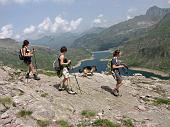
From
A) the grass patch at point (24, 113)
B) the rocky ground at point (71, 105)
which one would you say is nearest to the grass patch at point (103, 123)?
the rocky ground at point (71, 105)

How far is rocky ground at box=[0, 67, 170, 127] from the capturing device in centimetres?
1931

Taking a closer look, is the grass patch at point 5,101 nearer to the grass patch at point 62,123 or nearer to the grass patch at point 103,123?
the grass patch at point 62,123

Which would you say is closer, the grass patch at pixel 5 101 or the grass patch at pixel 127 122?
the grass patch at pixel 5 101

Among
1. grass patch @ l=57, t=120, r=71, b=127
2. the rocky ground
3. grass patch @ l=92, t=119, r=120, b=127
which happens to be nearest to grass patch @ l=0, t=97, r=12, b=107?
the rocky ground

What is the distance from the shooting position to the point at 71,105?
21781 millimetres

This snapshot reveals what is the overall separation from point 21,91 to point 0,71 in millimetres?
7276

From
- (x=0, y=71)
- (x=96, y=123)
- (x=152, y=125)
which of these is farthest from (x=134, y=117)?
(x=0, y=71)

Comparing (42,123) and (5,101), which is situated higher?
(5,101)

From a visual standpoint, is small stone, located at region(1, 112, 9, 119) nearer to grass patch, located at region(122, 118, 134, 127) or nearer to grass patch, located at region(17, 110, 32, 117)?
grass patch, located at region(17, 110, 32, 117)

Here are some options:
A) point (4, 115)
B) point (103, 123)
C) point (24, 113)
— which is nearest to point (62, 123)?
point (24, 113)

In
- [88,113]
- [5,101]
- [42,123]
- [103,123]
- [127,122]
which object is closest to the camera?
[42,123]

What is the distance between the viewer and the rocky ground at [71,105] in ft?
63.4

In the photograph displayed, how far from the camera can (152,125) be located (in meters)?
20.8

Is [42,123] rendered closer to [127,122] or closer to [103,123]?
[103,123]
